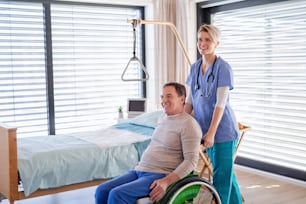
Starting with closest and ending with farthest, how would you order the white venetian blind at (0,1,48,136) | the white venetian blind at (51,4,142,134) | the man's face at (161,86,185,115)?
the man's face at (161,86,185,115) < the white venetian blind at (0,1,48,136) < the white venetian blind at (51,4,142,134)

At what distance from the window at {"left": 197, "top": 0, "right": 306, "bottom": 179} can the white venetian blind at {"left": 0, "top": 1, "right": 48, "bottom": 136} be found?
6.49ft

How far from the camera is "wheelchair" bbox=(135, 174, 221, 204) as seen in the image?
87.3 inches

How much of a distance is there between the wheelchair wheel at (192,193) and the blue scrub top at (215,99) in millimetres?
353

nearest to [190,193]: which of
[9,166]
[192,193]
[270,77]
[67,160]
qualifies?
[192,193]

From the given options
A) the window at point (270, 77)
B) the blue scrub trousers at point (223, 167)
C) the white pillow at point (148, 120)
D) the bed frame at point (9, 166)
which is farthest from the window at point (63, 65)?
the blue scrub trousers at point (223, 167)

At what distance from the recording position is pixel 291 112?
391cm

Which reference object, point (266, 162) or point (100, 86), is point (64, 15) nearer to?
point (100, 86)

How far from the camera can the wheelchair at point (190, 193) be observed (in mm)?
2217

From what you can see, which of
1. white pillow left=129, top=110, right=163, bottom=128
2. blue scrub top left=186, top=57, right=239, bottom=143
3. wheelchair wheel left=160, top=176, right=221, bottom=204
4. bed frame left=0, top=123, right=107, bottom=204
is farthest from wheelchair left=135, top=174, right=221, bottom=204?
white pillow left=129, top=110, right=163, bottom=128

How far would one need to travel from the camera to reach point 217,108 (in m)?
2.52

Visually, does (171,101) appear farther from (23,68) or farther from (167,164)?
(23,68)

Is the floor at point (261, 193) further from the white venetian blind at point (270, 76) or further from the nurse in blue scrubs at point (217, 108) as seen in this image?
the nurse in blue scrubs at point (217, 108)

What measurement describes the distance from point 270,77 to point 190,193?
2.15 m

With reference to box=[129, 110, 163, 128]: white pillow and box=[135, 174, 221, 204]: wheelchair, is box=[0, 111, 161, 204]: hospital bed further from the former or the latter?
box=[135, 174, 221, 204]: wheelchair
